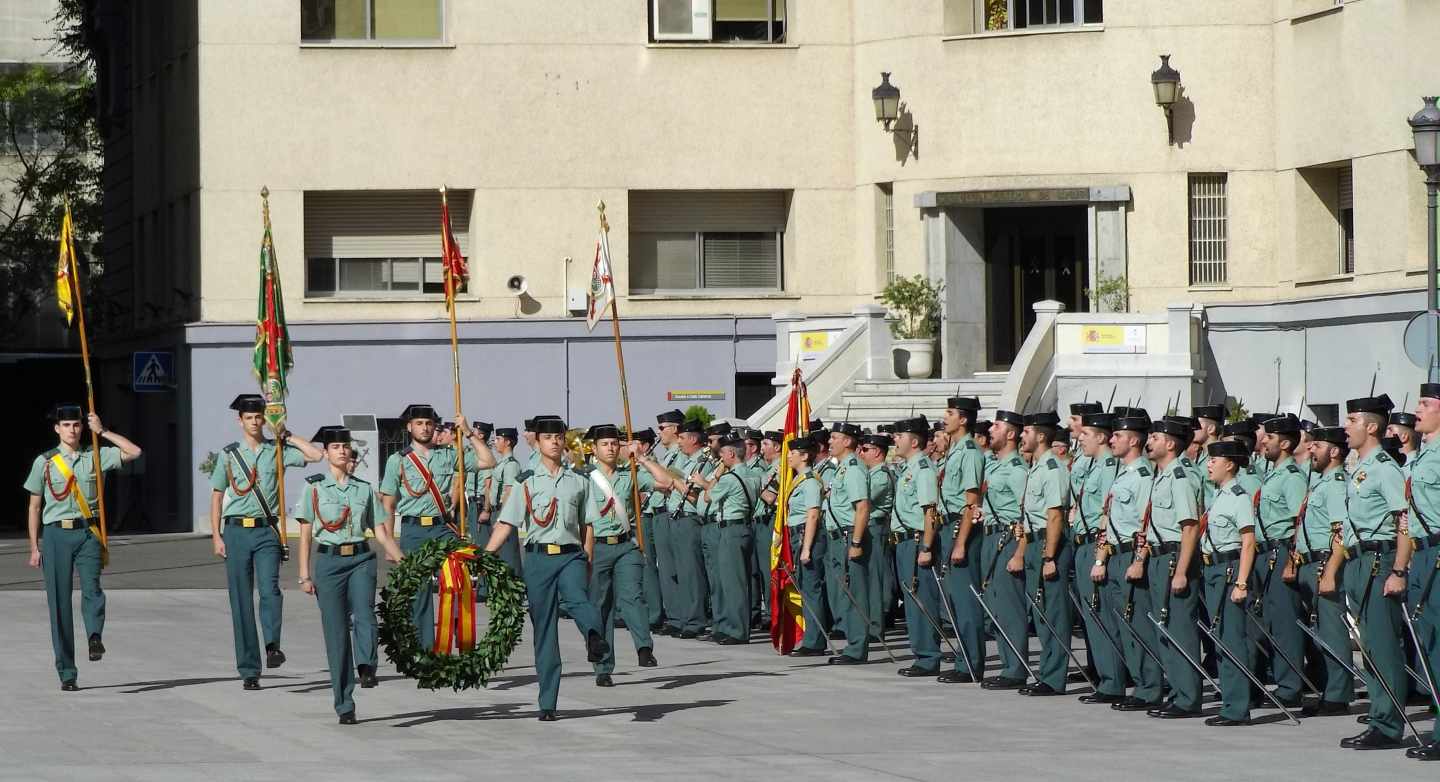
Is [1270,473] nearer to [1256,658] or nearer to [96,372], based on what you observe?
[1256,658]

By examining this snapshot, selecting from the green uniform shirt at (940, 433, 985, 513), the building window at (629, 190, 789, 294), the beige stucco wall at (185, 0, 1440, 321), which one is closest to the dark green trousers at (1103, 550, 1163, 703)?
the green uniform shirt at (940, 433, 985, 513)

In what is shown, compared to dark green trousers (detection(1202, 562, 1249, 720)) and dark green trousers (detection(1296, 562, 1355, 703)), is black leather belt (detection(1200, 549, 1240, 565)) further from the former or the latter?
dark green trousers (detection(1296, 562, 1355, 703))

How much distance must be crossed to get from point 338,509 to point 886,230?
70.6 feet

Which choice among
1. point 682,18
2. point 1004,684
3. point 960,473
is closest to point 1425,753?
point 1004,684

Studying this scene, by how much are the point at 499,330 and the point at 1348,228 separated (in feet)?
40.9

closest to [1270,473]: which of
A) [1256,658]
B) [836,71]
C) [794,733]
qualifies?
[1256,658]

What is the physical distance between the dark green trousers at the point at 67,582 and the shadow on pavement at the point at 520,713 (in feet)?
9.82

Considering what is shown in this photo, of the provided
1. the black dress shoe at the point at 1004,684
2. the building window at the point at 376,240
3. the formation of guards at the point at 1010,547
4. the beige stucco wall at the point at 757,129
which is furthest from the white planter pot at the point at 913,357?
the black dress shoe at the point at 1004,684

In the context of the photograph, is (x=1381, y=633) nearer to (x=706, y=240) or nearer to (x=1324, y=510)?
(x=1324, y=510)

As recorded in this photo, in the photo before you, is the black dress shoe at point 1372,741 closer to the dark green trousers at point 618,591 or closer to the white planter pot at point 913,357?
the dark green trousers at point 618,591

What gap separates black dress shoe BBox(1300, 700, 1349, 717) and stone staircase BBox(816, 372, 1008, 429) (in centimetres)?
1608

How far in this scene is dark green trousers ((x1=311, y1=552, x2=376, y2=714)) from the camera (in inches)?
569

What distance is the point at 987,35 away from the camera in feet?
112

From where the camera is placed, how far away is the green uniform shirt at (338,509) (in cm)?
1505
